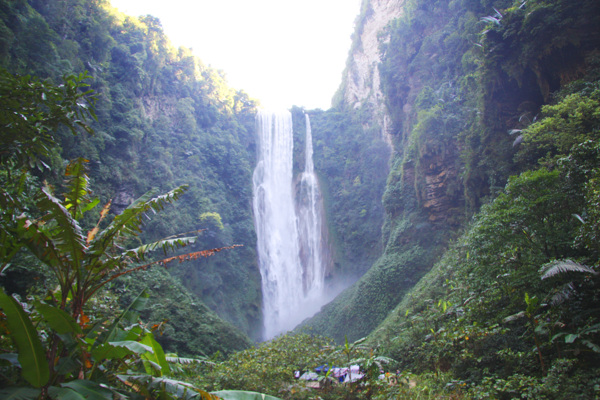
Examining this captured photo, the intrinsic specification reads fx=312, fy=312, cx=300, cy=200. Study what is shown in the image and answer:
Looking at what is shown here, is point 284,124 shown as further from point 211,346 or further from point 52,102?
point 52,102

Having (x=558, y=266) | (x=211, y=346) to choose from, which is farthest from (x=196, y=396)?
(x=211, y=346)

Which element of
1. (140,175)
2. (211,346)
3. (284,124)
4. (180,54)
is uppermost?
(180,54)

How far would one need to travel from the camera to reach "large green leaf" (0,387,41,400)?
2.44 m

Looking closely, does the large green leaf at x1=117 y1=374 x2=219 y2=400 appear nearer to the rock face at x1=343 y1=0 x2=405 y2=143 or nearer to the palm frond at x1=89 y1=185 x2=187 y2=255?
the palm frond at x1=89 y1=185 x2=187 y2=255

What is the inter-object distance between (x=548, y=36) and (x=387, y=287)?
41.8 feet

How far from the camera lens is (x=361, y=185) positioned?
30594 mm

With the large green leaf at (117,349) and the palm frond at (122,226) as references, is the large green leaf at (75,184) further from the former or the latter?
the large green leaf at (117,349)

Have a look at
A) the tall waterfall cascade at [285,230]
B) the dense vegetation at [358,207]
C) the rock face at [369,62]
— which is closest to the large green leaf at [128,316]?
the dense vegetation at [358,207]

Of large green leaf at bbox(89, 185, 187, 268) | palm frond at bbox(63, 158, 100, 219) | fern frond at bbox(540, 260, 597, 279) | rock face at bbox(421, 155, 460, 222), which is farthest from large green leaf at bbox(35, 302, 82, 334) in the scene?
rock face at bbox(421, 155, 460, 222)

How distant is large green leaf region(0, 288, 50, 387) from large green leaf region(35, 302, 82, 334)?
128 millimetres

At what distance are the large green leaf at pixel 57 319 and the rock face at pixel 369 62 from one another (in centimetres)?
2749

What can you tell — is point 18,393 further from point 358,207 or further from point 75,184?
point 358,207

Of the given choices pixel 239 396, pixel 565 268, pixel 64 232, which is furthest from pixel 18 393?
pixel 565 268

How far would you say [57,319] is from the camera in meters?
2.89
